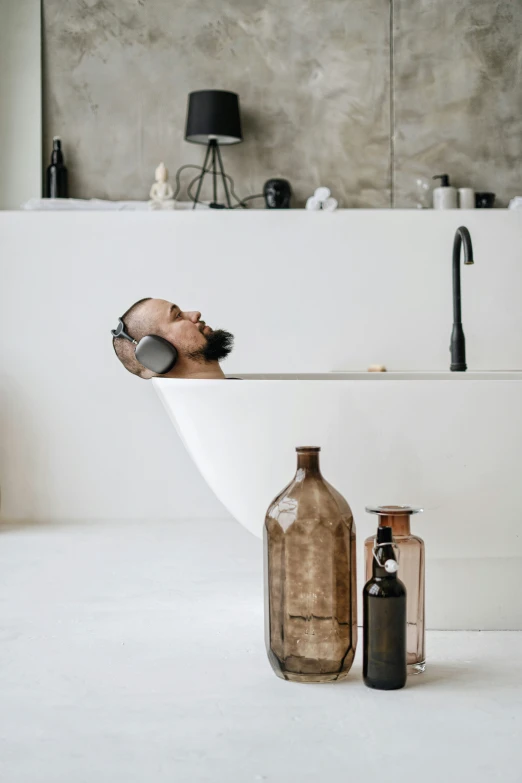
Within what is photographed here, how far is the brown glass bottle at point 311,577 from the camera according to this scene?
3.76 ft

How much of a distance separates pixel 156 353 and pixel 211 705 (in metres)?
0.71

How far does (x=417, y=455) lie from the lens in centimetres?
138

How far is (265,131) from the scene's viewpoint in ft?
11.2

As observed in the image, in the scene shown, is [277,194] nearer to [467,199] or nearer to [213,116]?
[213,116]

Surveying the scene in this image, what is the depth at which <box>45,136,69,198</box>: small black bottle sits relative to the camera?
3283mm

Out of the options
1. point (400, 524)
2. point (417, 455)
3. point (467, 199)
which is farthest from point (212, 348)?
point (467, 199)

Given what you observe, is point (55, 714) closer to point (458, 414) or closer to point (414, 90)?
point (458, 414)

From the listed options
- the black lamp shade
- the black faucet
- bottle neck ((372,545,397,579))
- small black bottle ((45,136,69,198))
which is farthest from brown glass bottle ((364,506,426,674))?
small black bottle ((45,136,69,198))

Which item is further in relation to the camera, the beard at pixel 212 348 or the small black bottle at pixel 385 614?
the beard at pixel 212 348

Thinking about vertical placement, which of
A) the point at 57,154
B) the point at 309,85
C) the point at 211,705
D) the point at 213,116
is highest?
the point at 309,85

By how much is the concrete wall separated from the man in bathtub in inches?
73.6

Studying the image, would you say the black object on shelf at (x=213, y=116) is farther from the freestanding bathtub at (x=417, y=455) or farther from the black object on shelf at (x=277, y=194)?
the freestanding bathtub at (x=417, y=455)

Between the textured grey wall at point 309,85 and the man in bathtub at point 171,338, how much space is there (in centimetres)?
183

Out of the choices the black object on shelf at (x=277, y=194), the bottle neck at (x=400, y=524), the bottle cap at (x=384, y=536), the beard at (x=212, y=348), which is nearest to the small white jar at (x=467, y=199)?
the black object on shelf at (x=277, y=194)
